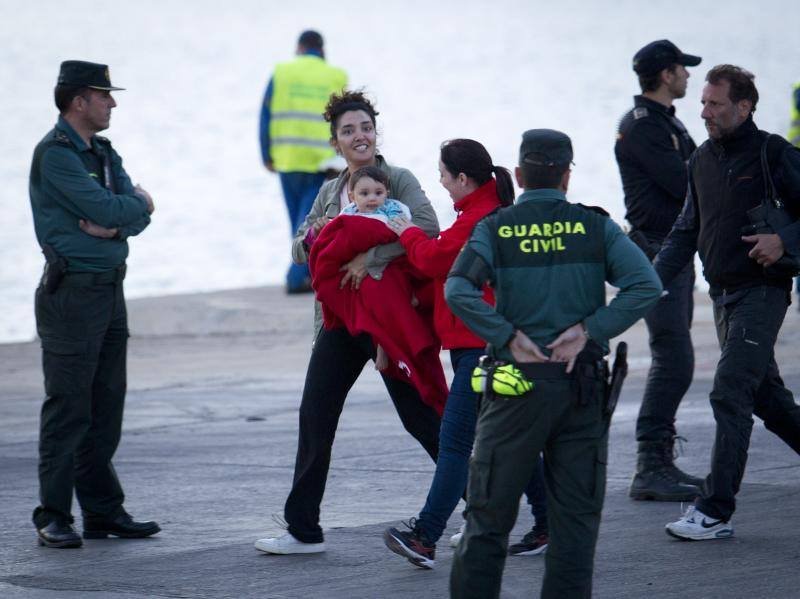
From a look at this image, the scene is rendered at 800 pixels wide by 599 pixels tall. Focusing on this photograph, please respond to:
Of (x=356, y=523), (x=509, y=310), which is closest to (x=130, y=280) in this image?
(x=356, y=523)

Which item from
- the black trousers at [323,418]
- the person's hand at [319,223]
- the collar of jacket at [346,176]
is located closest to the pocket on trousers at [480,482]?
the black trousers at [323,418]

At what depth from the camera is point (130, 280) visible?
22.2 metres

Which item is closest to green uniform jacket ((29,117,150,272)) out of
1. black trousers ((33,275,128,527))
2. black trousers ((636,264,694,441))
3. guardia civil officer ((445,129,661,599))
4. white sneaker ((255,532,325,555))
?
black trousers ((33,275,128,527))

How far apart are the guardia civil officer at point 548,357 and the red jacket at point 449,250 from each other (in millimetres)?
923

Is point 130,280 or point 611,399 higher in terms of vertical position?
point 611,399

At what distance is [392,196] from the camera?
7020 mm

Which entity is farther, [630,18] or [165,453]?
[630,18]

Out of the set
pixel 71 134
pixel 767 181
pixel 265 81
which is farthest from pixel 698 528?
pixel 265 81

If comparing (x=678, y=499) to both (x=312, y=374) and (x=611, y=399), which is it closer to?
(x=312, y=374)

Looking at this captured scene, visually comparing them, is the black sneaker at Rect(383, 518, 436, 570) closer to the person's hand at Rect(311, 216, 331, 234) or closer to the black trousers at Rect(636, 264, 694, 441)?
the person's hand at Rect(311, 216, 331, 234)

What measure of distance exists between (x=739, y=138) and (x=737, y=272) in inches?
21.3

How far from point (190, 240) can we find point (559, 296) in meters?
23.2

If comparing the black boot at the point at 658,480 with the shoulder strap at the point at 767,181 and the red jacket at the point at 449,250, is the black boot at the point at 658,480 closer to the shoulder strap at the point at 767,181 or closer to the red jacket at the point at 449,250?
Answer: the shoulder strap at the point at 767,181

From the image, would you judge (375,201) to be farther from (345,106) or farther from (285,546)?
(285,546)
